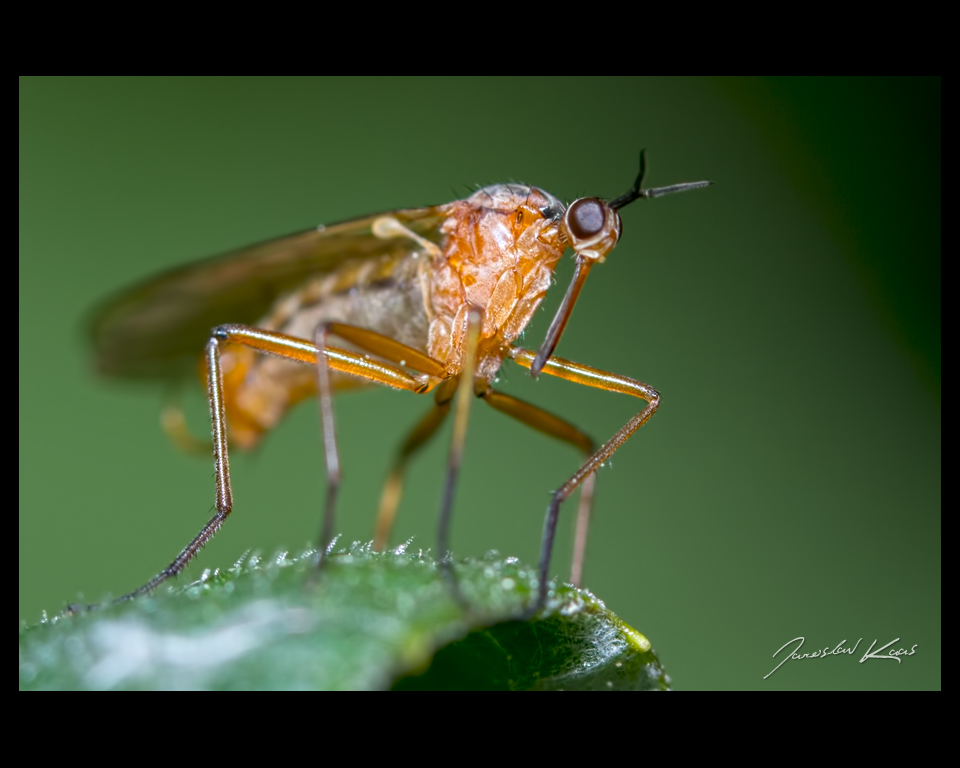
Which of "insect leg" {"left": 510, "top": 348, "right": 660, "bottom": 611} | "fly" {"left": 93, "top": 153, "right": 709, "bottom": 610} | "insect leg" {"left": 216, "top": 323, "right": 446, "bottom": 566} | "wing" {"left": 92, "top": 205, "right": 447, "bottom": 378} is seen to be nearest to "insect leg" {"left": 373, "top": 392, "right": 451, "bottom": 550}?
"fly" {"left": 93, "top": 153, "right": 709, "bottom": 610}

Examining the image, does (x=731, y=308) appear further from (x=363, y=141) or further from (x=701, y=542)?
(x=363, y=141)

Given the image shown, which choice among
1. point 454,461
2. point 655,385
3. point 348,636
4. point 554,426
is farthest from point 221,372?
point 655,385

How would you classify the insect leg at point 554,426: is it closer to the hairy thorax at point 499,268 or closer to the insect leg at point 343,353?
the hairy thorax at point 499,268

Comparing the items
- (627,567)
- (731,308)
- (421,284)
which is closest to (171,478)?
(421,284)

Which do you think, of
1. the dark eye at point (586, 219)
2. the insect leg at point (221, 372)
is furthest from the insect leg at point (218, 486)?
the dark eye at point (586, 219)

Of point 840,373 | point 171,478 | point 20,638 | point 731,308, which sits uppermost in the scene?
point 731,308

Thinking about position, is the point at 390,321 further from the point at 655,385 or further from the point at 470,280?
the point at 655,385
